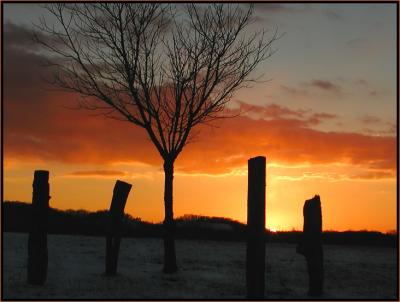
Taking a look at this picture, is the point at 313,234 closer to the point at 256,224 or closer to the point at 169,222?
the point at 256,224

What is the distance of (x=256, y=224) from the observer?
15.0 m

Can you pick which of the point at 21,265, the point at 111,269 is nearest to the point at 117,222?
the point at 111,269

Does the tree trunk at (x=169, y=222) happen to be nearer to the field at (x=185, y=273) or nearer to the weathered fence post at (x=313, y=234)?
the field at (x=185, y=273)

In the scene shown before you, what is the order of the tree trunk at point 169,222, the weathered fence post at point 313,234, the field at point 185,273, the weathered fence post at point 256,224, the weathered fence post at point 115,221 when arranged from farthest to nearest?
the tree trunk at point 169,222 → the weathered fence post at point 115,221 → the field at point 185,273 → the weathered fence post at point 313,234 → the weathered fence post at point 256,224

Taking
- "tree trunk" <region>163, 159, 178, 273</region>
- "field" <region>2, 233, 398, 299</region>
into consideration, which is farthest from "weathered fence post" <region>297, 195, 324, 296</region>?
"tree trunk" <region>163, 159, 178, 273</region>

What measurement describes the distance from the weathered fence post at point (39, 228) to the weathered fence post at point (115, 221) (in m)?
2.39

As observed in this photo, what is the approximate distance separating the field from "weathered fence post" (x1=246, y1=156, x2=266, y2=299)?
1.67m

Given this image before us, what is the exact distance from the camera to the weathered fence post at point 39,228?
16.9 metres

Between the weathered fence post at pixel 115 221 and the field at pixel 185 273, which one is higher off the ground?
the weathered fence post at pixel 115 221

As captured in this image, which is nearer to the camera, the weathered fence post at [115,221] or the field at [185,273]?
the field at [185,273]

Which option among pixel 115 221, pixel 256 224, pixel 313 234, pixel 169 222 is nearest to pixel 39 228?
pixel 115 221

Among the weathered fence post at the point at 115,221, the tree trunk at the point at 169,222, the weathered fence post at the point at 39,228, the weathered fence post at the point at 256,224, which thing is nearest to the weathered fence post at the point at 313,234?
the weathered fence post at the point at 256,224

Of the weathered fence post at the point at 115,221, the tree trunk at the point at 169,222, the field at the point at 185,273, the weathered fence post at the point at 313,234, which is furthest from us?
the tree trunk at the point at 169,222

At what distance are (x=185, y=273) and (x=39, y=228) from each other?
18.6 feet
